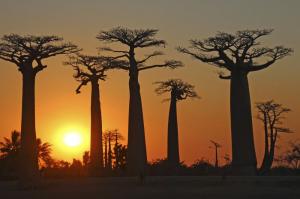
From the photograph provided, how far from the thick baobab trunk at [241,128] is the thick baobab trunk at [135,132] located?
5361 mm

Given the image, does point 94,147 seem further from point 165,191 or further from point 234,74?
point 165,191

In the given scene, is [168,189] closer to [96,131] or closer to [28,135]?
[28,135]

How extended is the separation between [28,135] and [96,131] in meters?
12.0

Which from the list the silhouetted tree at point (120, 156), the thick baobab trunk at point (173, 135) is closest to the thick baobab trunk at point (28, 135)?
the thick baobab trunk at point (173, 135)

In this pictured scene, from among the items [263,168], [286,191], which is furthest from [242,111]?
[286,191]

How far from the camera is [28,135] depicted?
3300cm

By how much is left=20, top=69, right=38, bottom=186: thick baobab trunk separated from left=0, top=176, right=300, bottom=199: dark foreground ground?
4.09ft

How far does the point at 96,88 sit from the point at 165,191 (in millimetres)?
20035

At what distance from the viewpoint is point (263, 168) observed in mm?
41719

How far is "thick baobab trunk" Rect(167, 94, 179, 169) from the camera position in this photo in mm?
46812

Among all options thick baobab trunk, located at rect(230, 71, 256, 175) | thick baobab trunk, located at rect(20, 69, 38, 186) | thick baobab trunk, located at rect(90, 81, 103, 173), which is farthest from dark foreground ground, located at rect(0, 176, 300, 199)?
thick baobab trunk, located at rect(90, 81, 103, 173)

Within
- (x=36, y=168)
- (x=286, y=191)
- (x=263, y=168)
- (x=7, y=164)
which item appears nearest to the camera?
(x=286, y=191)

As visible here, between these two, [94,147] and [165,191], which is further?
[94,147]

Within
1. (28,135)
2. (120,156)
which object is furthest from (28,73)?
(120,156)
